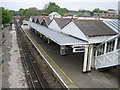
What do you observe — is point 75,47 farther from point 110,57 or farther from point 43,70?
point 43,70

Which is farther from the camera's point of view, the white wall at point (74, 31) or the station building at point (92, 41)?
the white wall at point (74, 31)

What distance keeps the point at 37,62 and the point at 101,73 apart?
7083mm

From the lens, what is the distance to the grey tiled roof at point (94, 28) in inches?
472

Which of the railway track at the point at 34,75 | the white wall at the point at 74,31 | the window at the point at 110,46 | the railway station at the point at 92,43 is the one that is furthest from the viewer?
the white wall at the point at 74,31

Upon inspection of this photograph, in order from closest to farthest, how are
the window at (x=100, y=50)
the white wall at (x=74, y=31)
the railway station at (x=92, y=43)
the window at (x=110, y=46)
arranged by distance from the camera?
1. the railway station at (x=92, y=43)
2. the window at (x=110, y=46)
3. the window at (x=100, y=50)
4. the white wall at (x=74, y=31)

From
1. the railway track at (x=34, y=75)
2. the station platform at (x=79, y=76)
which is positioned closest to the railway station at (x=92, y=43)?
the station platform at (x=79, y=76)

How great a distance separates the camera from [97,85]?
9.88m

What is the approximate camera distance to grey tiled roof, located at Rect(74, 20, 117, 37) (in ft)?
39.3

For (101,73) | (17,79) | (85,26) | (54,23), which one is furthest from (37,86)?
(54,23)

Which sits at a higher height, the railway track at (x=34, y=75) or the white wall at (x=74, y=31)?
the white wall at (x=74, y=31)

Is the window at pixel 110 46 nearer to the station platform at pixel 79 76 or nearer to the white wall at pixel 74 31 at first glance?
the white wall at pixel 74 31

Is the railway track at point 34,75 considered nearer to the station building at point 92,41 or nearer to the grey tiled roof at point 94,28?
the station building at point 92,41

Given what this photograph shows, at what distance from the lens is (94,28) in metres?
13.0

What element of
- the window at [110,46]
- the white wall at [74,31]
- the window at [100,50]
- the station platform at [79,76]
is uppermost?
the white wall at [74,31]
